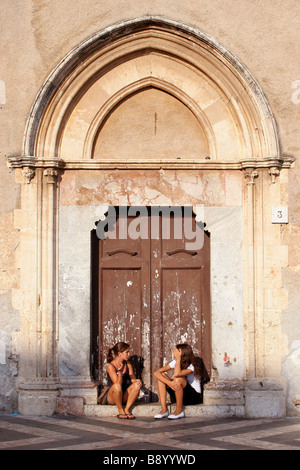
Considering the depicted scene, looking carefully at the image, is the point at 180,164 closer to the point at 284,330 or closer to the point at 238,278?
the point at 238,278

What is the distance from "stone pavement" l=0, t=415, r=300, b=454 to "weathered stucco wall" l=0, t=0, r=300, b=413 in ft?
5.03

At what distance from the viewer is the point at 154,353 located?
905 cm

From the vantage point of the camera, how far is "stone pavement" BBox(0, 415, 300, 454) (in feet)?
22.6

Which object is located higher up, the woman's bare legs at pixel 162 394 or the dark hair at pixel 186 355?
the dark hair at pixel 186 355

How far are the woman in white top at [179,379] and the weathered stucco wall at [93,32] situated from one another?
1.33 metres

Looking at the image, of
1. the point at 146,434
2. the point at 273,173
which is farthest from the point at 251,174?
the point at 146,434

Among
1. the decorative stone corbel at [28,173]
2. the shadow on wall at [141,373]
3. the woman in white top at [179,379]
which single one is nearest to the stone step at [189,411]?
the woman in white top at [179,379]

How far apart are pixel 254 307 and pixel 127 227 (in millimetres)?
1805

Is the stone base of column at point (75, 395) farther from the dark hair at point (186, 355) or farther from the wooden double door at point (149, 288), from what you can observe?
the dark hair at point (186, 355)

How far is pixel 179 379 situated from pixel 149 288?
3.96 feet

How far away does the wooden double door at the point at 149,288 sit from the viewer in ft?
29.7

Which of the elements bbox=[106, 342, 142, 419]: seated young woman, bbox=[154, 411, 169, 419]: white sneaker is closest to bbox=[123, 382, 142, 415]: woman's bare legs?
bbox=[106, 342, 142, 419]: seated young woman

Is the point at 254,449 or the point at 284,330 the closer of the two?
the point at 254,449

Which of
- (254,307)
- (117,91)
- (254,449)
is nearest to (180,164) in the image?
(117,91)
